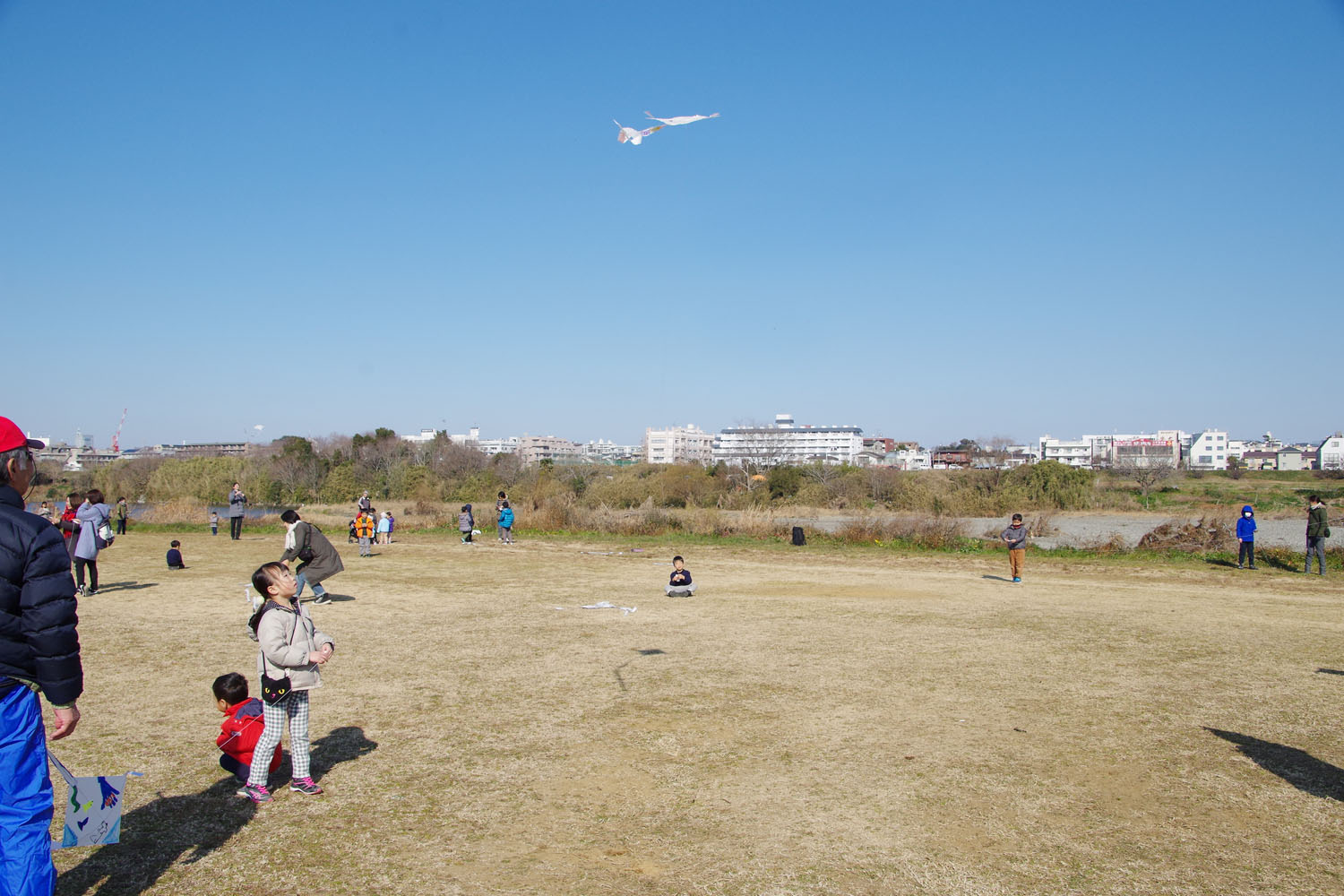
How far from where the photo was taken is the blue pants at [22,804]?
3340 mm

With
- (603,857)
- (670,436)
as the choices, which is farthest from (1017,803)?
(670,436)

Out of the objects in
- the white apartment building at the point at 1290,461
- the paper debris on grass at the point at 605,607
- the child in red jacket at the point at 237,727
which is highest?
the white apartment building at the point at 1290,461

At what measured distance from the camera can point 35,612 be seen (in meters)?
3.39

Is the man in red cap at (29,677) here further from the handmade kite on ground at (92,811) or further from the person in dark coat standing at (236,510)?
the person in dark coat standing at (236,510)

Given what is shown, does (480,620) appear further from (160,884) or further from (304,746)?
(160,884)

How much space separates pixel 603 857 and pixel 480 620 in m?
7.91

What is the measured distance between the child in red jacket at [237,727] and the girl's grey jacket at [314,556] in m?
7.33

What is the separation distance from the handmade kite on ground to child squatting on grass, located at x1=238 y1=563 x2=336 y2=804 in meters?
1.17

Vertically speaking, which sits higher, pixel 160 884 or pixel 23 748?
pixel 23 748

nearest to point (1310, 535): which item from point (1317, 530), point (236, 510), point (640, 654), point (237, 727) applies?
point (1317, 530)

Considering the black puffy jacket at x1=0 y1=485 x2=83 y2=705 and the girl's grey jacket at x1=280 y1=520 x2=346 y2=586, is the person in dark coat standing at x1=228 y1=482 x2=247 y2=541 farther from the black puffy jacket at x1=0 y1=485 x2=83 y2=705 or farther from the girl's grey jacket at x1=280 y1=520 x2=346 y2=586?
the black puffy jacket at x1=0 y1=485 x2=83 y2=705

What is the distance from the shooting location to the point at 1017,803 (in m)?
5.44

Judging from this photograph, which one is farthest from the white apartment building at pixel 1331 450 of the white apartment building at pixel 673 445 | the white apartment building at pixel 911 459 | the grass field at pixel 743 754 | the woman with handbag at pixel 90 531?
the woman with handbag at pixel 90 531

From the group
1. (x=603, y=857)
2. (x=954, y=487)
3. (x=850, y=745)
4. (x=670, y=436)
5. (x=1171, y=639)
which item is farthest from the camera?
(x=670, y=436)
